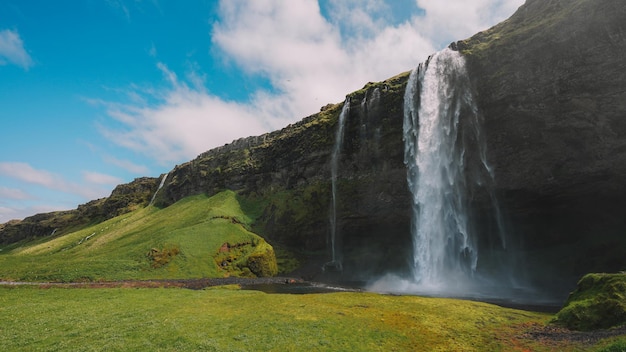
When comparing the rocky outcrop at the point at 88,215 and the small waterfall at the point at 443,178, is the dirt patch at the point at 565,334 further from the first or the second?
the rocky outcrop at the point at 88,215

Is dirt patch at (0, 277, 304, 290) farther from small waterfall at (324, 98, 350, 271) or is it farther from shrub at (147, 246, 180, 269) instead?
small waterfall at (324, 98, 350, 271)

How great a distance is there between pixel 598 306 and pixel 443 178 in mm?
36052

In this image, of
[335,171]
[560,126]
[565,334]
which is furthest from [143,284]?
[560,126]

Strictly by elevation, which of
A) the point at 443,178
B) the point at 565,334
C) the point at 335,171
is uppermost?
the point at 335,171

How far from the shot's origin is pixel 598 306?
21234 mm

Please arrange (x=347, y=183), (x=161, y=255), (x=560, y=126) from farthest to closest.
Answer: (x=347, y=183) → (x=161, y=255) → (x=560, y=126)

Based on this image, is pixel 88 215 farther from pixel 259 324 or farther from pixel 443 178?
Result: pixel 259 324

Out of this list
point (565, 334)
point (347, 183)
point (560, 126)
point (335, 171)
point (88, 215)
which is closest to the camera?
point (565, 334)

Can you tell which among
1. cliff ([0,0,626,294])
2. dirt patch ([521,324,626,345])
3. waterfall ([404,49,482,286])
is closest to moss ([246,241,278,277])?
cliff ([0,0,626,294])

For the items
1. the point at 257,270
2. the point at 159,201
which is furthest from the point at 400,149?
the point at 159,201

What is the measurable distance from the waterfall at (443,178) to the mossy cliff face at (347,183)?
18.4 ft

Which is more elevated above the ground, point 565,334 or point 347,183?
point 347,183

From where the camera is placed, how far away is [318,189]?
80562 mm

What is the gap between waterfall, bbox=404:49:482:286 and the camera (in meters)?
54.3
